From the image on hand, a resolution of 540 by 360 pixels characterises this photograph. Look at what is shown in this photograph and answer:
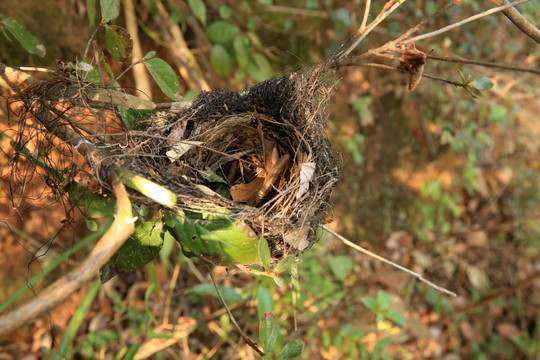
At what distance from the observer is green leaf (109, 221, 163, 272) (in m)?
0.91

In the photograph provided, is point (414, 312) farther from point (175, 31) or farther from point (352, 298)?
point (175, 31)

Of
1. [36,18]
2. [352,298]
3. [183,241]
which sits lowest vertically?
[352,298]

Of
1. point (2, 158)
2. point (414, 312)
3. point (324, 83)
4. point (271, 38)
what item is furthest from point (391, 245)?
point (2, 158)

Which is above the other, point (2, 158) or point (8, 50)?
point (8, 50)

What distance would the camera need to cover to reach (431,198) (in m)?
3.30

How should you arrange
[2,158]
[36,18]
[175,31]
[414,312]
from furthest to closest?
[414,312], [175,31], [36,18], [2,158]

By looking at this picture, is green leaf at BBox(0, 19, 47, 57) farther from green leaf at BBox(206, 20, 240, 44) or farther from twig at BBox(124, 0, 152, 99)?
green leaf at BBox(206, 20, 240, 44)

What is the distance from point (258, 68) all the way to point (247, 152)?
115 centimetres

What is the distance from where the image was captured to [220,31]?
2.18 metres

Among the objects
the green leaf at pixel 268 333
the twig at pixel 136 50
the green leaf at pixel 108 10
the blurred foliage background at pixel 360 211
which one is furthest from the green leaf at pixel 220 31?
the green leaf at pixel 268 333

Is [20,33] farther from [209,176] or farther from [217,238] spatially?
[217,238]

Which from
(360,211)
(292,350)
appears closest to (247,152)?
(292,350)

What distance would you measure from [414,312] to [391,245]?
19.8 inches

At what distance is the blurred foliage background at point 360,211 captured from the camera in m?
1.88
